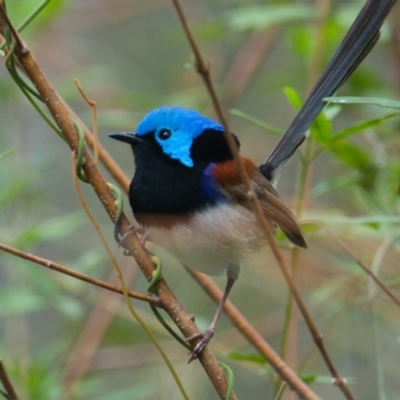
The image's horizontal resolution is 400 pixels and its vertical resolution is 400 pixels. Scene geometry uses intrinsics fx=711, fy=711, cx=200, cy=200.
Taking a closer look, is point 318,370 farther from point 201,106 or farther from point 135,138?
point 135,138

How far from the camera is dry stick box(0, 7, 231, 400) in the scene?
154cm

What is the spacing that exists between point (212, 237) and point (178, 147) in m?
0.29

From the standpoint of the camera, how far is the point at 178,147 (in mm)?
2129

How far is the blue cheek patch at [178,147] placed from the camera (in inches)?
83.4

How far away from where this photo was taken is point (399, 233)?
217 centimetres

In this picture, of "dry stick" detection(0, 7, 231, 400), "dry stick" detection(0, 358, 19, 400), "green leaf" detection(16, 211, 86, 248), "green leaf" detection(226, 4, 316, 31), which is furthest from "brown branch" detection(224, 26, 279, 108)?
"dry stick" detection(0, 358, 19, 400)

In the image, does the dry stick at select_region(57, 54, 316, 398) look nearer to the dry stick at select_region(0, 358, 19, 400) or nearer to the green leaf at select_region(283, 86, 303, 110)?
the green leaf at select_region(283, 86, 303, 110)

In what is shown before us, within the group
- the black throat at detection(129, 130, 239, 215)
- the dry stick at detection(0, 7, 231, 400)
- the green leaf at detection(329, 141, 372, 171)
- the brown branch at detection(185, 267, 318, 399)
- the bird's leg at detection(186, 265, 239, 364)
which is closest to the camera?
the dry stick at detection(0, 7, 231, 400)

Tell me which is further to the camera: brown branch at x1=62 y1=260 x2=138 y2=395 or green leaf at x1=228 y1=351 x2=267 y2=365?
brown branch at x1=62 y1=260 x2=138 y2=395

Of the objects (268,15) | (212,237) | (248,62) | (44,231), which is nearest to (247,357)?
(212,237)

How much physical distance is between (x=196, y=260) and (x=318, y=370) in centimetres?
216

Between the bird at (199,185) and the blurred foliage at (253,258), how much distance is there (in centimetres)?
13

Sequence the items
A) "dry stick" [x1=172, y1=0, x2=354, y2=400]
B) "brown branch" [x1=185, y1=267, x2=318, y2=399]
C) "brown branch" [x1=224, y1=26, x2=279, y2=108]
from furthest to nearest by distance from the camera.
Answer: "brown branch" [x1=224, y1=26, x2=279, y2=108]
"brown branch" [x1=185, y1=267, x2=318, y2=399]
"dry stick" [x1=172, y1=0, x2=354, y2=400]

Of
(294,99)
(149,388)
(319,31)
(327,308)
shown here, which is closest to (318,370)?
(327,308)
